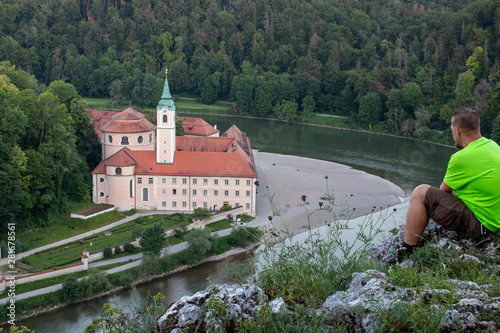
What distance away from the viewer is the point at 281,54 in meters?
78.1

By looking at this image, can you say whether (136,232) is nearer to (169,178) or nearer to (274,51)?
(169,178)

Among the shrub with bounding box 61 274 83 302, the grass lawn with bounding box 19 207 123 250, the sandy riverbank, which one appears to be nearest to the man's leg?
the shrub with bounding box 61 274 83 302

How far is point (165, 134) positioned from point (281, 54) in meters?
50.3

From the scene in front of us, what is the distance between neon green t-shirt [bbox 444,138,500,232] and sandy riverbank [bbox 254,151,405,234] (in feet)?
65.9

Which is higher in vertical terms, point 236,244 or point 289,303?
point 289,303

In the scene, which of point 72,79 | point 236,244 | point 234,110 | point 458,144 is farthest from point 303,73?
point 458,144

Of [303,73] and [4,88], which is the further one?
[303,73]

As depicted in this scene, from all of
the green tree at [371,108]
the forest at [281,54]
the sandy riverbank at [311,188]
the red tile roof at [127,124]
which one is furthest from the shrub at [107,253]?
the green tree at [371,108]

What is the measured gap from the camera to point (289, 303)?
20.6 feet

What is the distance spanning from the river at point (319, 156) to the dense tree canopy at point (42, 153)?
23.7 ft

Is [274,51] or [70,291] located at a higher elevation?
[274,51]

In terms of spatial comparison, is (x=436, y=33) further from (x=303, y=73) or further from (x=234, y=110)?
(x=234, y=110)

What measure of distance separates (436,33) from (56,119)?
55812 mm

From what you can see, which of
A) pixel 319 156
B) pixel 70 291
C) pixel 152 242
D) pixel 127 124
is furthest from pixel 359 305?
pixel 319 156
